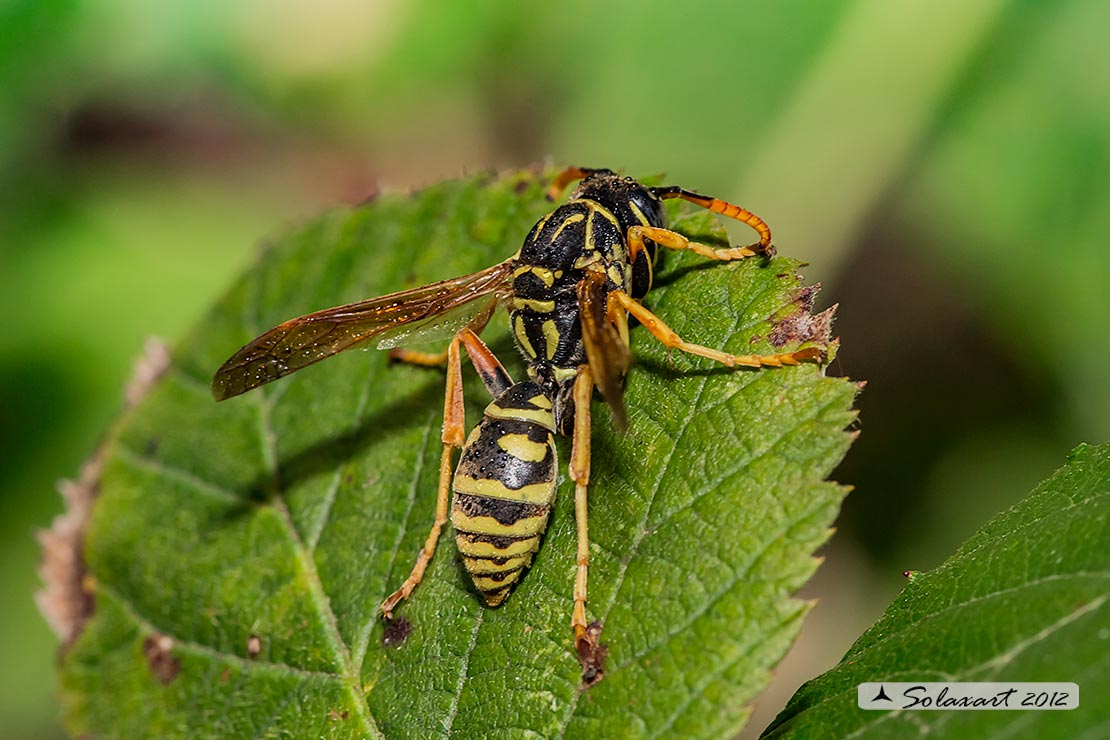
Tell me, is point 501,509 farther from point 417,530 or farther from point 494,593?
point 417,530

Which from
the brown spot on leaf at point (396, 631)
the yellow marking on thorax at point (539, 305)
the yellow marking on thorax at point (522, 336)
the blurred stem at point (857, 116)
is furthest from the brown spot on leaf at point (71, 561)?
the blurred stem at point (857, 116)

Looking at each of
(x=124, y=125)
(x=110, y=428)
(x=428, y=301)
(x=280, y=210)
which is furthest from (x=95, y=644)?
(x=124, y=125)

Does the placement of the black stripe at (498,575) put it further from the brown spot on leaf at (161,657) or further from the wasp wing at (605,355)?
the brown spot on leaf at (161,657)

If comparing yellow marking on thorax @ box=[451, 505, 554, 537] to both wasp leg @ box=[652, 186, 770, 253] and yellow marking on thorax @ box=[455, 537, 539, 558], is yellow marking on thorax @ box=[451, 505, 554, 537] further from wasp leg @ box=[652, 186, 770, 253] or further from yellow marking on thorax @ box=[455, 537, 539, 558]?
wasp leg @ box=[652, 186, 770, 253]

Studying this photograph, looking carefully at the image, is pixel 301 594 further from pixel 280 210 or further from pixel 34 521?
pixel 280 210

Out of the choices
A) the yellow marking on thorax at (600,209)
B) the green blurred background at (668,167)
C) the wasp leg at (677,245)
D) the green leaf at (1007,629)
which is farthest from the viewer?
the green blurred background at (668,167)

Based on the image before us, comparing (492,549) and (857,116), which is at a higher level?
→ (857,116)

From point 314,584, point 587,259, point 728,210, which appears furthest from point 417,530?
point 728,210
